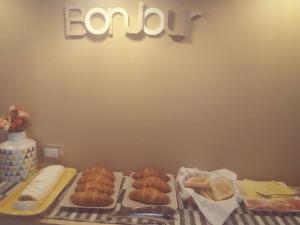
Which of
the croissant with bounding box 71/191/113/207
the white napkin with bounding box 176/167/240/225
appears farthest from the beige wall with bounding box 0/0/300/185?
the croissant with bounding box 71/191/113/207

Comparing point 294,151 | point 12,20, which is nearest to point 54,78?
point 12,20

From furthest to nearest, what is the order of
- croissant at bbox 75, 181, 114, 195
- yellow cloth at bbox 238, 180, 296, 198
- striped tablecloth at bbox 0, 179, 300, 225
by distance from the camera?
yellow cloth at bbox 238, 180, 296, 198, croissant at bbox 75, 181, 114, 195, striped tablecloth at bbox 0, 179, 300, 225

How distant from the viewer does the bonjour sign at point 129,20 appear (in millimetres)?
1520

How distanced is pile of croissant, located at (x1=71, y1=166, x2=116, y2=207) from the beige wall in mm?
225

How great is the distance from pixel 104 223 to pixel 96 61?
0.88m

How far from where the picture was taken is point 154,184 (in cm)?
139

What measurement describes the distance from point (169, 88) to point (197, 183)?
1.79ft

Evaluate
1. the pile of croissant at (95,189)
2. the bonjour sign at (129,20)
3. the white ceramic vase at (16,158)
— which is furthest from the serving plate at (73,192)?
the bonjour sign at (129,20)

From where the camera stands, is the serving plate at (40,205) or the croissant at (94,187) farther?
the croissant at (94,187)

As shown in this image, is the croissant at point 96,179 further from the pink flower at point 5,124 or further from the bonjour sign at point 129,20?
the bonjour sign at point 129,20

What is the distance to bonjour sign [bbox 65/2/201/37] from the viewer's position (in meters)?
1.52

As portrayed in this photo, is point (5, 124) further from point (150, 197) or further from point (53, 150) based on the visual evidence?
point (150, 197)

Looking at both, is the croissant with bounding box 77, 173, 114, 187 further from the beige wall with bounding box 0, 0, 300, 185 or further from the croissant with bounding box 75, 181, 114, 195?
the beige wall with bounding box 0, 0, 300, 185

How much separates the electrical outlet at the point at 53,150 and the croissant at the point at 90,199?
490 millimetres
